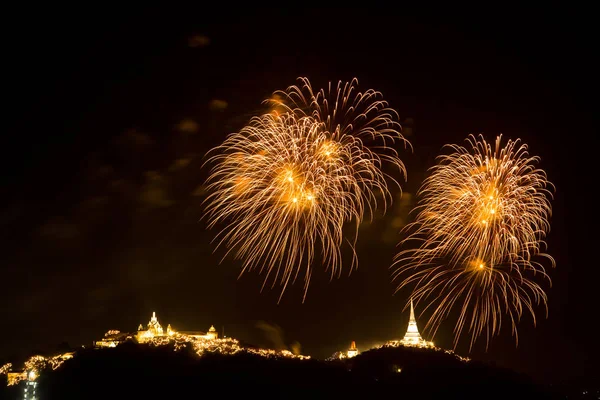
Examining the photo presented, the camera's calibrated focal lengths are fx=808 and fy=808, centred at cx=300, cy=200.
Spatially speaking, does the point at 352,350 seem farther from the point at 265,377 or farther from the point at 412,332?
the point at 265,377

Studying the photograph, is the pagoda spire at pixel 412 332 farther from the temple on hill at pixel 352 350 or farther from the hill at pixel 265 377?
the hill at pixel 265 377

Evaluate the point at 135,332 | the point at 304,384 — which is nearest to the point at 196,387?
the point at 304,384

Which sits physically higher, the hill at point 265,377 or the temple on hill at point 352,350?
the temple on hill at point 352,350

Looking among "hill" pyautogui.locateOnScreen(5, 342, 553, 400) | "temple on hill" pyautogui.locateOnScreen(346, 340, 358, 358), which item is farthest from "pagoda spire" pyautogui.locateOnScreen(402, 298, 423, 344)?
"hill" pyautogui.locateOnScreen(5, 342, 553, 400)

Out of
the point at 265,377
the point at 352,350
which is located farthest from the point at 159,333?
the point at 265,377

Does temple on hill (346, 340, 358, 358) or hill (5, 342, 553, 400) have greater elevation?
temple on hill (346, 340, 358, 358)

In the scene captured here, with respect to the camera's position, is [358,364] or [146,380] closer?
[146,380]

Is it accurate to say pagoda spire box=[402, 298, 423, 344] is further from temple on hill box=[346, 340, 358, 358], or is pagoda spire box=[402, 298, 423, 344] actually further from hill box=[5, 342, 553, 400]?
hill box=[5, 342, 553, 400]

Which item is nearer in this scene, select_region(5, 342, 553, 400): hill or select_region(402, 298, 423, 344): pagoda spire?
select_region(5, 342, 553, 400): hill

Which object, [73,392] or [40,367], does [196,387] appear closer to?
[73,392]

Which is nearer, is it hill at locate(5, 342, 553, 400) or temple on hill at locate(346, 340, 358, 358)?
hill at locate(5, 342, 553, 400)

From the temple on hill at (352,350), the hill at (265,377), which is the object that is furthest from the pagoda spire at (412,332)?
the hill at (265,377)
